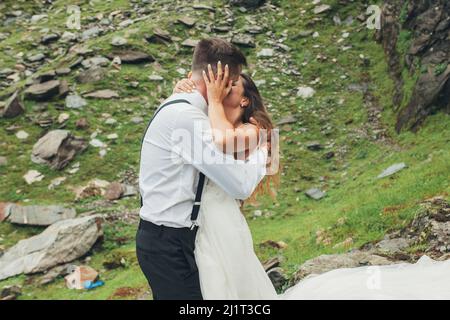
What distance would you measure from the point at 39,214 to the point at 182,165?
1342cm

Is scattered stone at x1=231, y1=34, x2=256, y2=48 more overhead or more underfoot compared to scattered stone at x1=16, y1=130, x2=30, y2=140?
more overhead

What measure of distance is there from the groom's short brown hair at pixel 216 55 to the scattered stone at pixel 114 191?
13719 mm

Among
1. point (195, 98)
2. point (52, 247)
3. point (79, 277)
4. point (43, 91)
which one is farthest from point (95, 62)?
point (195, 98)

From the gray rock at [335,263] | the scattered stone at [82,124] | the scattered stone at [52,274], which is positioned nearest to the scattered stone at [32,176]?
the scattered stone at [82,124]

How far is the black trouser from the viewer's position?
4500 millimetres

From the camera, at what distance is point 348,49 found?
24.6 meters

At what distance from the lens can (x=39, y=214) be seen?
1677 cm

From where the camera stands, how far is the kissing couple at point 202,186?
4387 mm

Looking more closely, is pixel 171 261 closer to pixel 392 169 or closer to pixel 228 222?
pixel 228 222

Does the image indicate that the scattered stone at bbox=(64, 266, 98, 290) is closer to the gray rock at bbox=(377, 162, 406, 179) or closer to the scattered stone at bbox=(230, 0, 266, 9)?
the gray rock at bbox=(377, 162, 406, 179)

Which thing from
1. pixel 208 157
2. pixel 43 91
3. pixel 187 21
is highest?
pixel 208 157

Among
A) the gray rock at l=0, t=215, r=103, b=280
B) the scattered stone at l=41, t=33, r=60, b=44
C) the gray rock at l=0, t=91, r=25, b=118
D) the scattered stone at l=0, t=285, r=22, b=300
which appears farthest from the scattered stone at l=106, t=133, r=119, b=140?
the scattered stone at l=41, t=33, r=60, b=44

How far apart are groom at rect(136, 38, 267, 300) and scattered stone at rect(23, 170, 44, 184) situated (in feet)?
48.9
